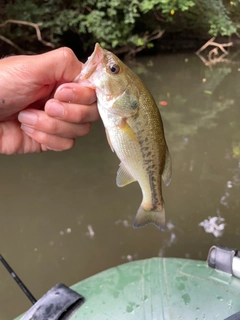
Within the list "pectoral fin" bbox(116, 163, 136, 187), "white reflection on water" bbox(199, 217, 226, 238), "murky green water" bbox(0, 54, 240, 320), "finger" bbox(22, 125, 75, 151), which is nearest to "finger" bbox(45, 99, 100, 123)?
"finger" bbox(22, 125, 75, 151)

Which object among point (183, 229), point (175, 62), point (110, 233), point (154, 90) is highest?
point (110, 233)

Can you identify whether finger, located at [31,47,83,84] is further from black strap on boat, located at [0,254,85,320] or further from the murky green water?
the murky green water

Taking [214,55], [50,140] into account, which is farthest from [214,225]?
[214,55]

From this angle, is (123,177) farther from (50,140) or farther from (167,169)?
(50,140)

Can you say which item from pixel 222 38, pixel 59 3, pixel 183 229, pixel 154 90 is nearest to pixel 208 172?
pixel 183 229

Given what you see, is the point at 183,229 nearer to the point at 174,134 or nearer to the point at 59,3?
the point at 174,134

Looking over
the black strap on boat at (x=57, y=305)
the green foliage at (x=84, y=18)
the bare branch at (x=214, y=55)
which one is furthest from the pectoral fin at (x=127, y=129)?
the bare branch at (x=214, y=55)

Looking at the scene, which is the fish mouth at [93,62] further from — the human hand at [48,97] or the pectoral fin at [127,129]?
the pectoral fin at [127,129]
